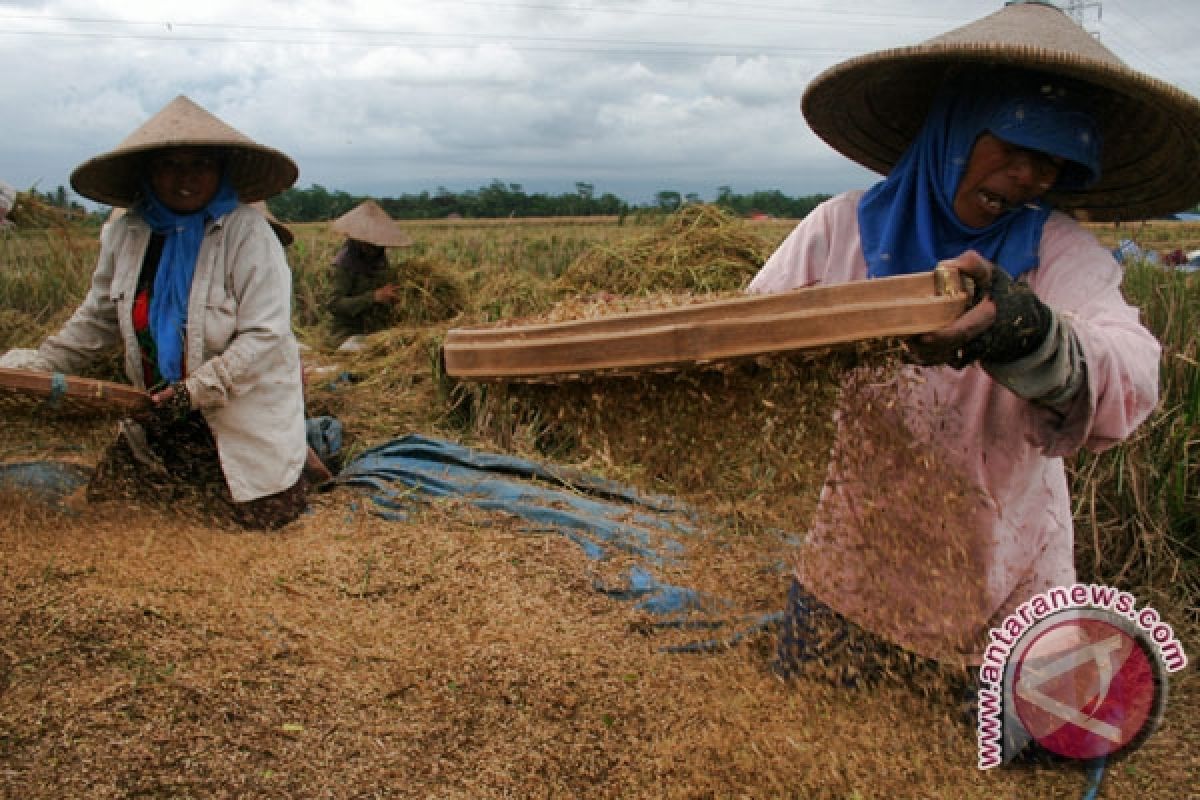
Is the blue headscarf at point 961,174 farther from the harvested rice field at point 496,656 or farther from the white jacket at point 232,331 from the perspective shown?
the white jacket at point 232,331

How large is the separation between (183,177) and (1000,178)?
8.59 ft

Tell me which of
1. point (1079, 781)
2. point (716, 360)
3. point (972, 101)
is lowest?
point (1079, 781)

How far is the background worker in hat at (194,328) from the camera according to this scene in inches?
125

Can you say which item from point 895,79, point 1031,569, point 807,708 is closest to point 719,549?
point 807,708

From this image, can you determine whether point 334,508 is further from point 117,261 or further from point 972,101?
point 972,101

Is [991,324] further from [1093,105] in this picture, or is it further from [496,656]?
[496,656]

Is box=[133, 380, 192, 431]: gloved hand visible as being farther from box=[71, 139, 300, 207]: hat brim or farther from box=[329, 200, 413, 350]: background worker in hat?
box=[329, 200, 413, 350]: background worker in hat

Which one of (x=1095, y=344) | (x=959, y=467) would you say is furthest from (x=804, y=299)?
(x=959, y=467)

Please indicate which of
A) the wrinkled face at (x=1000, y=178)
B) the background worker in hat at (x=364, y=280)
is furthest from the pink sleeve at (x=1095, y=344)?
the background worker in hat at (x=364, y=280)

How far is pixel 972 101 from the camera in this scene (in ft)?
5.77

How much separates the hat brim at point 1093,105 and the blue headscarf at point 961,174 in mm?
58

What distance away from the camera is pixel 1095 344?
1.55 meters

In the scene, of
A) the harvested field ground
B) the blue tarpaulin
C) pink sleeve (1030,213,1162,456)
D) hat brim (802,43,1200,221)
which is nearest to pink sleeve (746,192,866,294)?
hat brim (802,43,1200,221)

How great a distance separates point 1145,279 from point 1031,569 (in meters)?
2.19
